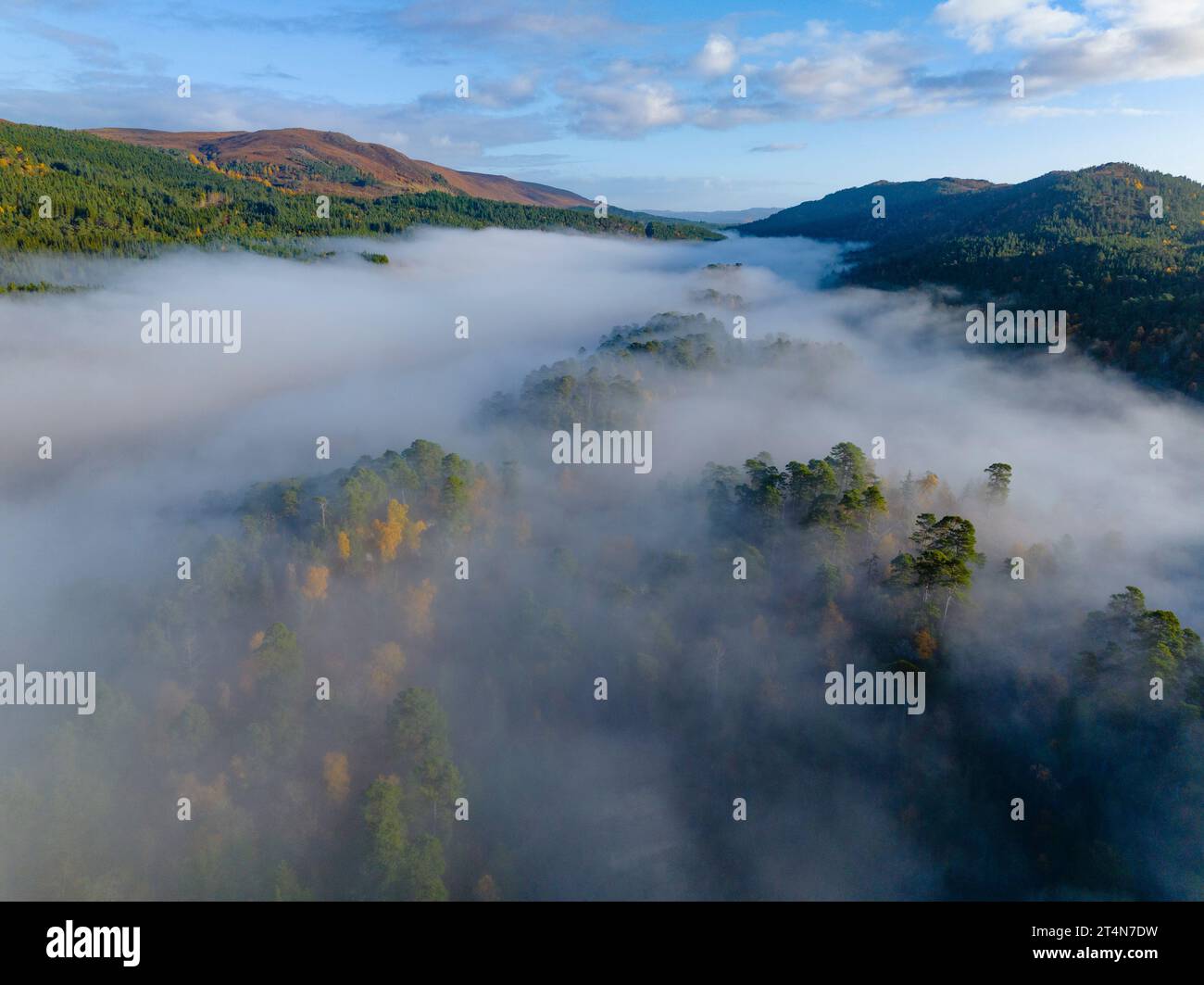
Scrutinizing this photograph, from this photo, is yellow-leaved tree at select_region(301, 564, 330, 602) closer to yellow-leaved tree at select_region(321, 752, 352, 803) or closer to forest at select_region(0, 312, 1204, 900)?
forest at select_region(0, 312, 1204, 900)

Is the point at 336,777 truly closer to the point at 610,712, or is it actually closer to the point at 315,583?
the point at 315,583

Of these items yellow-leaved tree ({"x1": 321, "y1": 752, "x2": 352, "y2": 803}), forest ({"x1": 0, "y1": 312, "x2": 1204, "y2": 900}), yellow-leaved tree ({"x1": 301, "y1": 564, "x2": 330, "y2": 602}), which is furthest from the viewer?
yellow-leaved tree ({"x1": 301, "y1": 564, "x2": 330, "y2": 602})

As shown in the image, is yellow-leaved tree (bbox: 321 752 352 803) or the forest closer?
the forest

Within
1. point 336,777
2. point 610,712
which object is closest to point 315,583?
point 336,777

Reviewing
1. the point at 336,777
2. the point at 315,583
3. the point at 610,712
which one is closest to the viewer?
the point at 336,777

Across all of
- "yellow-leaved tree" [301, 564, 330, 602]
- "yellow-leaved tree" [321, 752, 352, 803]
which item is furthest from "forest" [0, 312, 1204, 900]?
"yellow-leaved tree" [301, 564, 330, 602]

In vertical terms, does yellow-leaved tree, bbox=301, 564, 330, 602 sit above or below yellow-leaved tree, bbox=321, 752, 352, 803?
above

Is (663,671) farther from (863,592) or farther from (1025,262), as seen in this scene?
(1025,262)

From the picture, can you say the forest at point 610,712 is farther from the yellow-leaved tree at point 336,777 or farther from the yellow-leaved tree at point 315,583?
the yellow-leaved tree at point 315,583

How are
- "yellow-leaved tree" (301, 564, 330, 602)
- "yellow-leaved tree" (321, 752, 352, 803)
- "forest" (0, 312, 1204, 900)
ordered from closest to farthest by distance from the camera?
"forest" (0, 312, 1204, 900)
"yellow-leaved tree" (321, 752, 352, 803)
"yellow-leaved tree" (301, 564, 330, 602)
